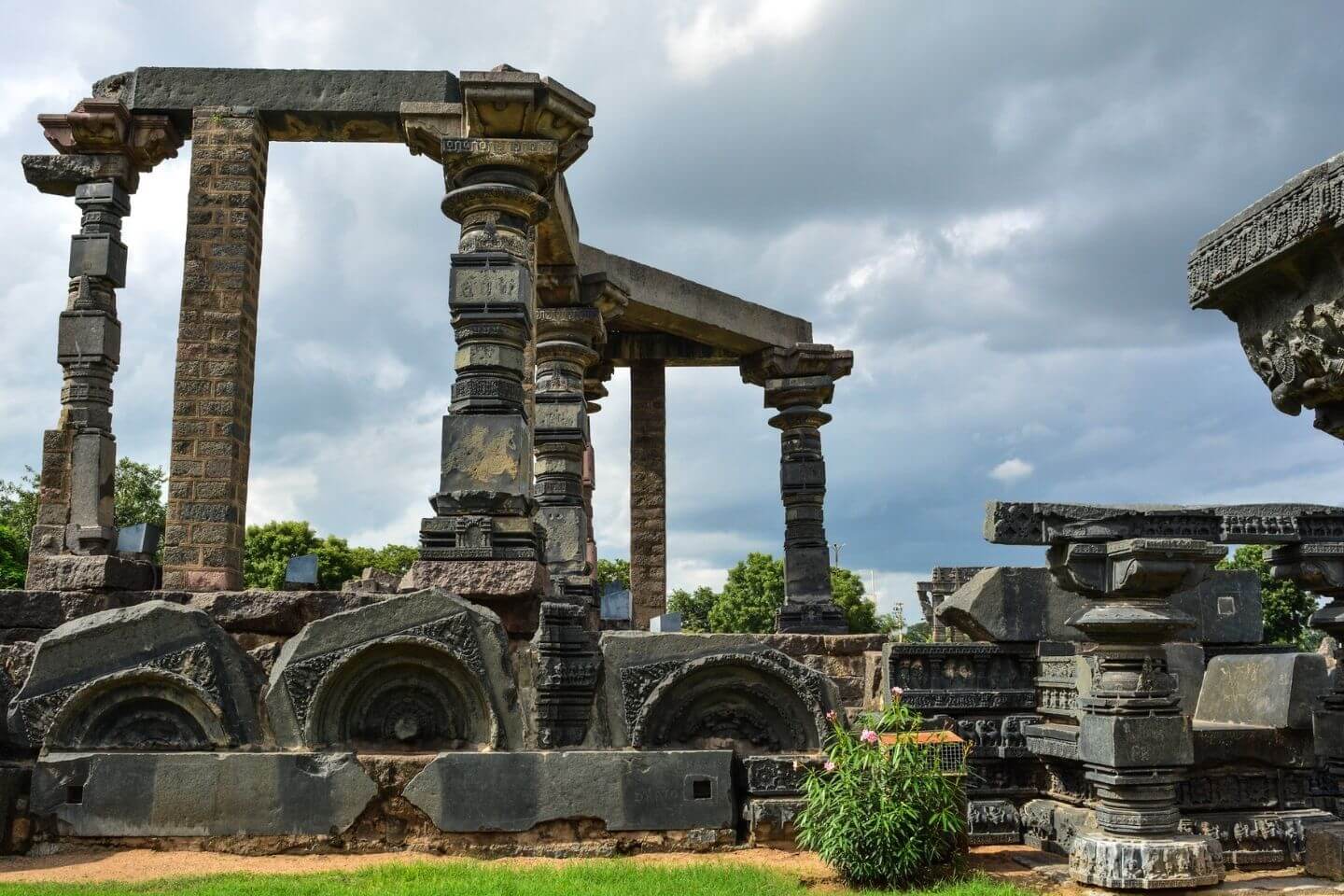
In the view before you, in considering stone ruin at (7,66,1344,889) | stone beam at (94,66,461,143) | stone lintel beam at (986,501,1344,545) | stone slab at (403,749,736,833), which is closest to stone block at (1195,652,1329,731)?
stone ruin at (7,66,1344,889)

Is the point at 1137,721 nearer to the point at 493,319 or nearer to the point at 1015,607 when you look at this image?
the point at 1015,607

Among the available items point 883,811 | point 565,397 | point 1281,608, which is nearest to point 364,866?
point 883,811

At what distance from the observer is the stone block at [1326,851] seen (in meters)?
4.99

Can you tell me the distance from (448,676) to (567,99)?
16.2 feet

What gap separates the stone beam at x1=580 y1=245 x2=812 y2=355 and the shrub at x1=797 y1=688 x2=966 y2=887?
340 inches

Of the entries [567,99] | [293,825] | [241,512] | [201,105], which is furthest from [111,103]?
[293,825]

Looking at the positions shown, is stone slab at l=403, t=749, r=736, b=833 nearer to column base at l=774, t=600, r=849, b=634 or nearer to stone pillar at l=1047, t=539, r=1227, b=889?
stone pillar at l=1047, t=539, r=1227, b=889

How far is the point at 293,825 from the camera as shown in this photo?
18.0ft

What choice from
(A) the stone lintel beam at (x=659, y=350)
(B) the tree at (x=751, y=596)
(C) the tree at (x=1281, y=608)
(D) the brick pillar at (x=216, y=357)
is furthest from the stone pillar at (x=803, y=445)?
(B) the tree at (x=751, y=596)

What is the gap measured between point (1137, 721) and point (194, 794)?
4.51m

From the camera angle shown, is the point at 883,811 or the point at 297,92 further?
the point at 297,92

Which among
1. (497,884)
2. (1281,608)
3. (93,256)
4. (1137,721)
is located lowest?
(497,884)

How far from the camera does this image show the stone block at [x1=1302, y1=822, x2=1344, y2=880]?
4988mm

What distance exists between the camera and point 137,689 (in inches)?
227
